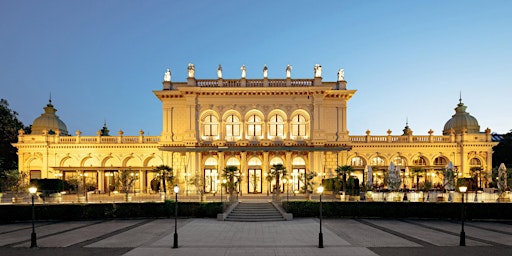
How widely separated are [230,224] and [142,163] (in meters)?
28.6

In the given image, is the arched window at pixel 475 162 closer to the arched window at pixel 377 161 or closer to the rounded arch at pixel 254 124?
the arched window at pixel 377 161

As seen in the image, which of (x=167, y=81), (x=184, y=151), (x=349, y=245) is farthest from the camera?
(x=167, y=81)

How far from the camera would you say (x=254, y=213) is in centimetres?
3231

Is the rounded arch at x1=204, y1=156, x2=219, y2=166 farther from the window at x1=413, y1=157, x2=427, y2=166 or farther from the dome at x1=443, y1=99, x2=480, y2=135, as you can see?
the dome at x1=443, y1=99, x2=480, y2=135

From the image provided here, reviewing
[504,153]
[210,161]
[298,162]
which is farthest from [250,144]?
[504,153]

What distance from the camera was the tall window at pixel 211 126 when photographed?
50.4 metres

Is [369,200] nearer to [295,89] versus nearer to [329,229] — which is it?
[329,229]

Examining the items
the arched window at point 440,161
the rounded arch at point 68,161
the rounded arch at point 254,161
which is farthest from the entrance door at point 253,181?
the arched window at point 440,161

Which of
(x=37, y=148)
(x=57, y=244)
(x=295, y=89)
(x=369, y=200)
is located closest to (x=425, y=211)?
(x=369, y=200)

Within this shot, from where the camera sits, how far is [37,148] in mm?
53156

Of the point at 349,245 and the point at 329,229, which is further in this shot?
the point at 329,229

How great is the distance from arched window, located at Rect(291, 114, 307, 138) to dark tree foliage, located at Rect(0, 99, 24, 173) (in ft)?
140

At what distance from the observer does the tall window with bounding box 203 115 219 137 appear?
50438 millimetres

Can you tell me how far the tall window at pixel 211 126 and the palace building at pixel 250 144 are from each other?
133 millimetres
